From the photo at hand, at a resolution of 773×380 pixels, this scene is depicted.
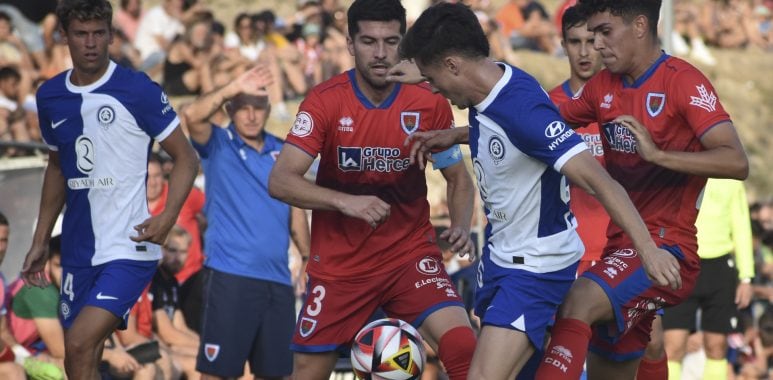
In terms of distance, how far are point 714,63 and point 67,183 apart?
16.6m

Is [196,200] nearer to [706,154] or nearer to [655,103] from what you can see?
[655,103]

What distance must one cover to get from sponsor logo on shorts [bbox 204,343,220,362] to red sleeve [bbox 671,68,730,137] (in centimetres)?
419

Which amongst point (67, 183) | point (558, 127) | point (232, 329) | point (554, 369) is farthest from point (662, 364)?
point (67, 183)

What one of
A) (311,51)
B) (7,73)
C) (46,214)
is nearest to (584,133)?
(46,214)

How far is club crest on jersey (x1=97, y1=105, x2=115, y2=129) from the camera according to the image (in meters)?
7.79

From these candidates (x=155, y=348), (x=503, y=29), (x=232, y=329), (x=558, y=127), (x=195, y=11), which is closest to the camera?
(x=558, y=127)

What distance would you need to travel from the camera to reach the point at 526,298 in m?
6.62

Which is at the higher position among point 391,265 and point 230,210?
point 391,265

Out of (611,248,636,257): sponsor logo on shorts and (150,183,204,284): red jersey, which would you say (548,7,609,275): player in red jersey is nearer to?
(611,248,636,257): sponsor logo on shorts

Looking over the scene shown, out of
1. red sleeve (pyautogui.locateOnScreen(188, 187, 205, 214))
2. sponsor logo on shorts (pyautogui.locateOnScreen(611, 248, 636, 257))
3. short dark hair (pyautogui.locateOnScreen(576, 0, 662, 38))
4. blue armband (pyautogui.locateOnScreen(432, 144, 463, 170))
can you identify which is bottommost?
red sleeve (pyautogui.locateOnScreen(188, 187, 205, 214))

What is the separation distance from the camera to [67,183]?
7.98 meters

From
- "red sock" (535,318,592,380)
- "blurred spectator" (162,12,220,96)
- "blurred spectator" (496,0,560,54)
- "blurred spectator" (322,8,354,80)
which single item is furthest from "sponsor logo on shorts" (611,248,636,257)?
"blurred spectator" (496,0,560,54)

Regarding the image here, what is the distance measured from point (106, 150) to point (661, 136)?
3287 mm

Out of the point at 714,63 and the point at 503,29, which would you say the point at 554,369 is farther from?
the point at 714,63
